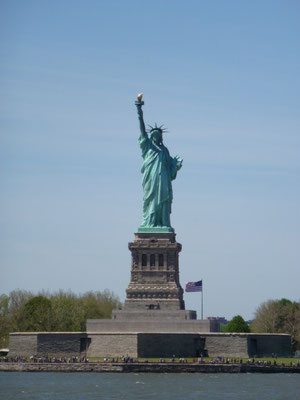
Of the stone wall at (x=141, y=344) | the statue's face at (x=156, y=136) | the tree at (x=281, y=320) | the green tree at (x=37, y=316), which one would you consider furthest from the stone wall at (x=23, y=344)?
the tree at (x=281, y=320)

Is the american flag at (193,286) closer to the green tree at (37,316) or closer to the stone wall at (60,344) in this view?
the stone wall at (60,344)

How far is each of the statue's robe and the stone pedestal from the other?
191 cm

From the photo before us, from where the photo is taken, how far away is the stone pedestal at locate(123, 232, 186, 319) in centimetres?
8812

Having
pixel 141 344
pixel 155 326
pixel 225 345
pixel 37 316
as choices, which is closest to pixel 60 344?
pixel 141 344

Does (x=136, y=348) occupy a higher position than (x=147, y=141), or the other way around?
(x=147, y=141)

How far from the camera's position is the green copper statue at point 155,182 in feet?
299

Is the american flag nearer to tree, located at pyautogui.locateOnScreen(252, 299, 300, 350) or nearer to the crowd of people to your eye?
the crowd of people

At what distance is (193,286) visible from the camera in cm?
9044
